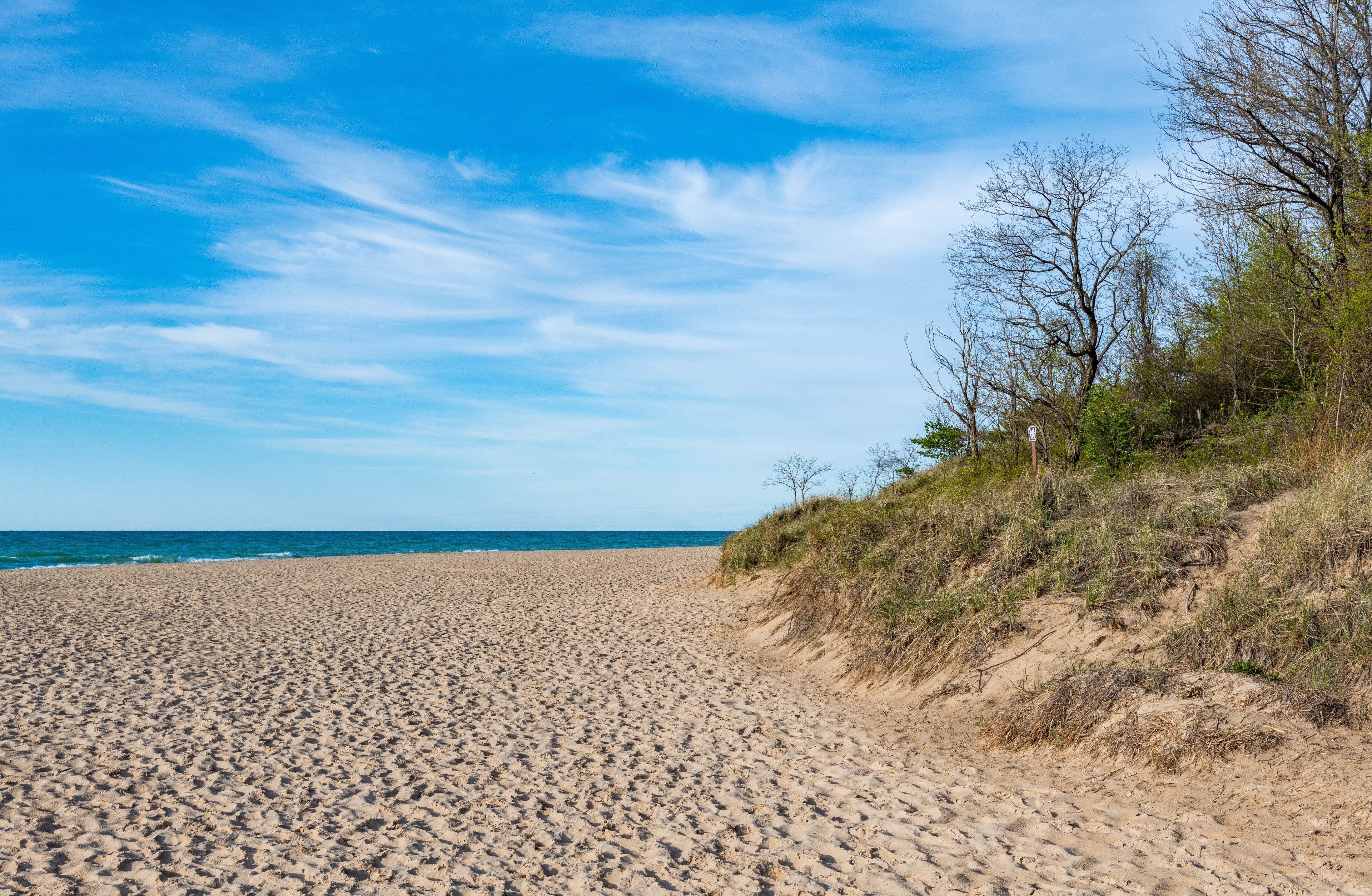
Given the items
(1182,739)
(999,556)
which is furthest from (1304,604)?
(999,556)

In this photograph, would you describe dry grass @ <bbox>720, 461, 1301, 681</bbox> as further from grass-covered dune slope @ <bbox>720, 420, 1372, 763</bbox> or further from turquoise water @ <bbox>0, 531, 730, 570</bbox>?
turquoise water @ <bbox>0, 531, 730, 570</bbox>

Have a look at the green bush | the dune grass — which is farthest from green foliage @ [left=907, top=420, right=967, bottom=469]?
the dune grass

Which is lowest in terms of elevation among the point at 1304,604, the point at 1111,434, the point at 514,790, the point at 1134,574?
the point at 514,790

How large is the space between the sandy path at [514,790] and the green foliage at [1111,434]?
31.5 ft

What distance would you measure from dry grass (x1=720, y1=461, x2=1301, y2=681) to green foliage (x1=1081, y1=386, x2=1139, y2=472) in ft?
17.1

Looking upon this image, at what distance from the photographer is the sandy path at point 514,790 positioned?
435cm

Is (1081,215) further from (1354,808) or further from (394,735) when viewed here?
(394,735)

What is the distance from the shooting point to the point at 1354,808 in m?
4.64

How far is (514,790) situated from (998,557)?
587 centimetres

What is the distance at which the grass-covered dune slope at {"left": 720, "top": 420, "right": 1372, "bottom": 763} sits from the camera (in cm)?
631

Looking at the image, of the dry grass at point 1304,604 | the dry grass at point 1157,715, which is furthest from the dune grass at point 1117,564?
the dry grass at point 1157,715

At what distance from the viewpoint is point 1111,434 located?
16391mm

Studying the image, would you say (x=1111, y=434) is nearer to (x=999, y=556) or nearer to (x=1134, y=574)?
(x=999, y=556)

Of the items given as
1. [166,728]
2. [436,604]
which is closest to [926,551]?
[166,728]
